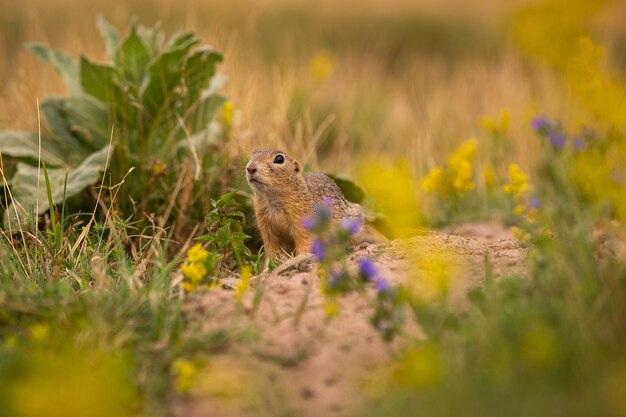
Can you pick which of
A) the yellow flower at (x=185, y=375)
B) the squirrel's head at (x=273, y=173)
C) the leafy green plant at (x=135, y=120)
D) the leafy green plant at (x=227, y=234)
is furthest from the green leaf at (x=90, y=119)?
the yellow flower at (x=185, y=375)

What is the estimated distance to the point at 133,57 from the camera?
203 inches

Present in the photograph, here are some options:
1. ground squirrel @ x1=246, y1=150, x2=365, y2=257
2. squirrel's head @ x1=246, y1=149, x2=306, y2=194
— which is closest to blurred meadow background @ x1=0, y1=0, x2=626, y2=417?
ground squirrel @ x1=246, y1=150, x2=365, y2=257

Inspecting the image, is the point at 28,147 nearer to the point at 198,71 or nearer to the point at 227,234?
the point at 198,71

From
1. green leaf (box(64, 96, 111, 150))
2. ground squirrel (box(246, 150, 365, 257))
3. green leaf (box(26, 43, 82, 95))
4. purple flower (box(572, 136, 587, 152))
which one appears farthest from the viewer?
green leaf (box(26, 43, 82, 95))

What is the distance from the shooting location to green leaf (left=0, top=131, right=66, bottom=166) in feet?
16.2

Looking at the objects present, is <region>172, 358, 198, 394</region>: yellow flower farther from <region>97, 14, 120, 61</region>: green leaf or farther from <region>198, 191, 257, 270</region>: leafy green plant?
<region>97, 14, 120, 61</region>: green leaf

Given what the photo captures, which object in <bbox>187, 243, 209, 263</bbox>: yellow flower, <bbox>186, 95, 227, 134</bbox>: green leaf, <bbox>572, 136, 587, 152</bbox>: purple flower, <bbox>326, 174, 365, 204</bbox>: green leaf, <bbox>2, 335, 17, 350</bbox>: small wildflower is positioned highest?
<bbox>572, 136, 587, 152</bbox>: purple flower

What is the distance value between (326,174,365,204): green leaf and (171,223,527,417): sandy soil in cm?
166

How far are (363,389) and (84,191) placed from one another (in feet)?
9.37

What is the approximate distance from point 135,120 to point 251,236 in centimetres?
120

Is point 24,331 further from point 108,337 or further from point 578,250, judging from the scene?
point 578,250

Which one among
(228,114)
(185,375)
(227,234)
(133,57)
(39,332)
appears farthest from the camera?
(228,114)

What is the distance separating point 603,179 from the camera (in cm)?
Answer: 300

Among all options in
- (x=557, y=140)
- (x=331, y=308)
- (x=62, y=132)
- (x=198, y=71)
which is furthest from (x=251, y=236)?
(x=557, y=140)
